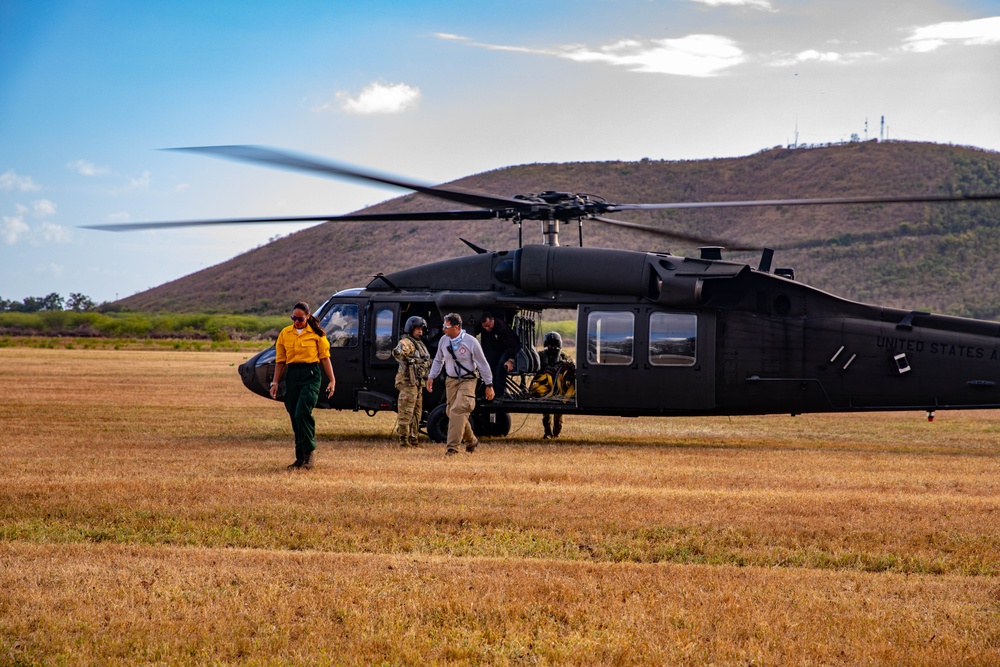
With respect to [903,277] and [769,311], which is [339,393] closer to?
[769,311]

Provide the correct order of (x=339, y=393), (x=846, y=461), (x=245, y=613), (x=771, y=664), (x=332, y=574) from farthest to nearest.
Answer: (x=339, y=393), (x=846, y=461), (x=332, y=574), (x=245, y=613), (x=771, y=664)

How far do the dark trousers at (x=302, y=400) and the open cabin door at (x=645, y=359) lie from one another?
14.8 ft

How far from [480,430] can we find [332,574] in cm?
1060

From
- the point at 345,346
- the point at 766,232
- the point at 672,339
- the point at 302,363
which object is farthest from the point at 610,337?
the point at 766,232

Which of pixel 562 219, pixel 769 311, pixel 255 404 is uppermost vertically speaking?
pixel 562 219

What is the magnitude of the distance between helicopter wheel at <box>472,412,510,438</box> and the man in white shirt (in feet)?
9.94

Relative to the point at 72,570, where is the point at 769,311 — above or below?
above

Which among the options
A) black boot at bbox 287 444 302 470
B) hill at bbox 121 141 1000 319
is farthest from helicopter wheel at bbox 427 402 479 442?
hill at bbox 121 141 1000 319

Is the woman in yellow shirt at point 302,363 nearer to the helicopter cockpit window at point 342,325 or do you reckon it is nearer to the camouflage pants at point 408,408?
the camouflage pants at point 408,408

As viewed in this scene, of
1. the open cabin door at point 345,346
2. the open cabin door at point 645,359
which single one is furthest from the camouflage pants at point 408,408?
the open cabin door at point 645,359

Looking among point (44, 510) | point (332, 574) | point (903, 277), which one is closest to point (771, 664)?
point (332, 574)

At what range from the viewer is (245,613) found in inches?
240

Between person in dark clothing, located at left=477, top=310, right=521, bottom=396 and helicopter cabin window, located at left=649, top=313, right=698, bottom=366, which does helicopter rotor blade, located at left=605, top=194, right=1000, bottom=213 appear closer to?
helicopter cabin window, located at left=649, top=313, right=698, bottom=366

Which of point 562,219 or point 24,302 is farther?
point 24,302
